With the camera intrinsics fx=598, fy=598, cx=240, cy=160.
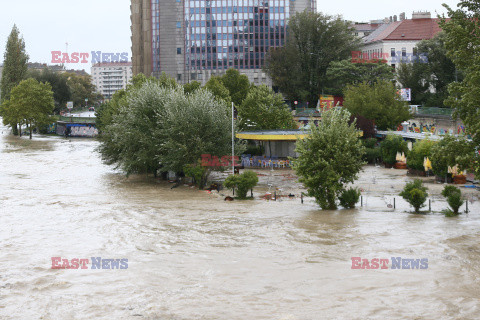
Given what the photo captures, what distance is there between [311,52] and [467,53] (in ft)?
272

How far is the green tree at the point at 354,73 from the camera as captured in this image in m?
91.6

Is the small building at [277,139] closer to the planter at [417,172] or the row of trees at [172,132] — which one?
the row of trees at [172,132]

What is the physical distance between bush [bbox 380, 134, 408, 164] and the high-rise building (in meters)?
94.1

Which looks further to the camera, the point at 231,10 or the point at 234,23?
the point at 234,23

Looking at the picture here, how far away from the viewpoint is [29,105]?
10800 cm

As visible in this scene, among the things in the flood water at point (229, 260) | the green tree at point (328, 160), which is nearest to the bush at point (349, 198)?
the green tree at point (328, 160)

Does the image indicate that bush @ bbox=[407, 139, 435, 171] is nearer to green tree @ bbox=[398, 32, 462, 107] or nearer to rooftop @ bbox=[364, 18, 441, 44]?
green tree @ bbox=[398, 32, 462, 107]

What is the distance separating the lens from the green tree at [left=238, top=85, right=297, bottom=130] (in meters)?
66.5

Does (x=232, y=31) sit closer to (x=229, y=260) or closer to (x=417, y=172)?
(x=417, y=172)

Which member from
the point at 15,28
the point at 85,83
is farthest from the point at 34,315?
the point at 85,83

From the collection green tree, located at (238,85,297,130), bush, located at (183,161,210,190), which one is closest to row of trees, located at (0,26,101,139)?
green tree, located at (238,85,297,130)
